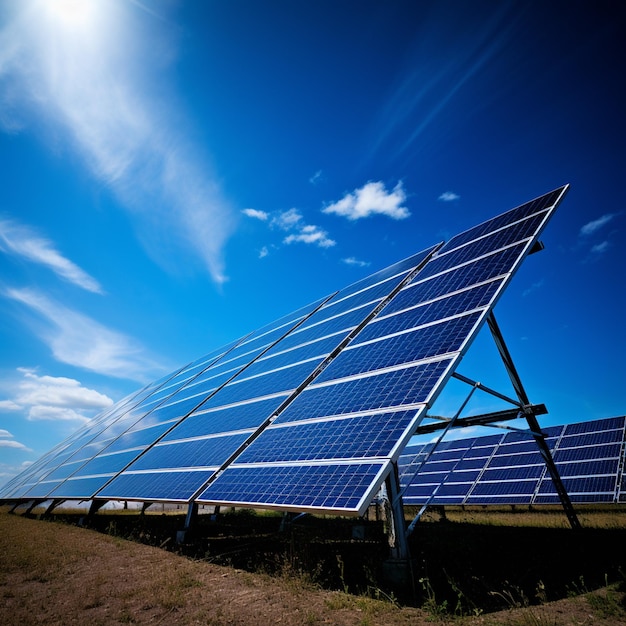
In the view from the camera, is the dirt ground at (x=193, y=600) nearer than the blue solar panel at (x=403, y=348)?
Yes

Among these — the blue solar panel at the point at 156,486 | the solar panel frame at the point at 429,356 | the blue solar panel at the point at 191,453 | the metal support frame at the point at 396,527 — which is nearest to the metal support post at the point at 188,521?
the blue solar panel at the point at 156,486

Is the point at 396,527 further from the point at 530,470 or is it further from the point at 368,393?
the point at 530,470

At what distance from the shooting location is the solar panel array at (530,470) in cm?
1548

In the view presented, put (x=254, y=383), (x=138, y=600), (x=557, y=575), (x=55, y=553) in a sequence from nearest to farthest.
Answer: (x=138, y=600), (x=557, y=575), (x=55, y=553), (x=254, y=383)

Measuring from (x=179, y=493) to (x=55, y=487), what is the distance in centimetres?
1193

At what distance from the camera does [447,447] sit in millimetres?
25312

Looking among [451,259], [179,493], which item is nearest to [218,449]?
[179,493]

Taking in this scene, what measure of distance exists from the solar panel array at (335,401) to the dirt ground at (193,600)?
1.33 metres

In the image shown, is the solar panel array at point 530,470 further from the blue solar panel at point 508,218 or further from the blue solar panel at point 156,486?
the blue solar panel at point 156,486

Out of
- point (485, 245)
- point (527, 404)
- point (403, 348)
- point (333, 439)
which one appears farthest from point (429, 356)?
point (485, 245)

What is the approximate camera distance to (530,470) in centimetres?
1766

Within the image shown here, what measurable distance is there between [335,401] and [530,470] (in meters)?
15.6

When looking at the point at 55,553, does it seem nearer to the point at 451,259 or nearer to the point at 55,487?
the point at 55,487

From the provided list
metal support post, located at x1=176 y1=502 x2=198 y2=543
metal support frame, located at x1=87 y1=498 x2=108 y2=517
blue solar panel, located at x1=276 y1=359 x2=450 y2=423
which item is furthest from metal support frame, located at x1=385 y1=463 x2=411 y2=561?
metal support frame, located at x1=87 y1=498 x2=108 y2=517
